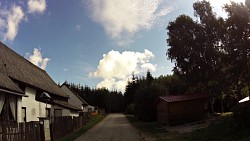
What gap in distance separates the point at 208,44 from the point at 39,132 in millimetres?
22979

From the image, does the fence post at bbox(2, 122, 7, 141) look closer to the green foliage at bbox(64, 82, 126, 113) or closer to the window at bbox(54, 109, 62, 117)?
the window at bbox(54, 109, 62, 117)

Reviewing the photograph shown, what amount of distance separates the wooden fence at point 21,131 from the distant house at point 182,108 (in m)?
16.6

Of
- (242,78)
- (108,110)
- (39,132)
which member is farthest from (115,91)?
(39,132)

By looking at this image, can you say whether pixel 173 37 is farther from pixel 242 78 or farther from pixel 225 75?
A: pixel 242 78

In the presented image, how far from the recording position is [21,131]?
1496 centimetres

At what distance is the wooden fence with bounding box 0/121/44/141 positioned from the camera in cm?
1328

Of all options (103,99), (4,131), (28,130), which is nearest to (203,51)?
(28,130)

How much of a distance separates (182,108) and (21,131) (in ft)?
66.9

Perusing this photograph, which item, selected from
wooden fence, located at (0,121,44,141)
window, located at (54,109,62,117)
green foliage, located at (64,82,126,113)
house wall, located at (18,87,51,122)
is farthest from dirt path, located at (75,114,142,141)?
green foliage, located at (64,82,126,113)

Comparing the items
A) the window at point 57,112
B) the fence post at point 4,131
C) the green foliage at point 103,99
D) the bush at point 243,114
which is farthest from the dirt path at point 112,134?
the green foliage at point 103,99

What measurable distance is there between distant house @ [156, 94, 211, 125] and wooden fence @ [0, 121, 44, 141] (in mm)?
16566

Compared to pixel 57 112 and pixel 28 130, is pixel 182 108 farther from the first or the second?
pixel 28 130

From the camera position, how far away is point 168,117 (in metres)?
31.8

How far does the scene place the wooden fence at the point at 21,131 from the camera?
13.3 metres
